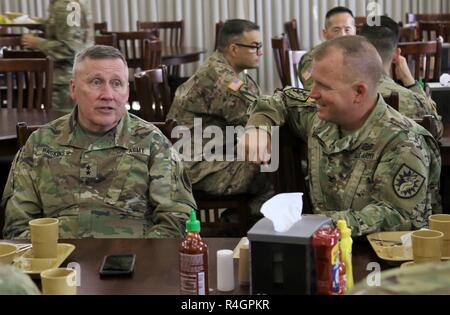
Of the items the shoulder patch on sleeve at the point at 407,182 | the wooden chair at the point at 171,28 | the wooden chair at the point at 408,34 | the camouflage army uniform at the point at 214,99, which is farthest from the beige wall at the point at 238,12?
the shoulder patch on sleeve at the point at 407,182

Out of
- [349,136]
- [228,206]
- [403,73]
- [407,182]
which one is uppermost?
[403,73]

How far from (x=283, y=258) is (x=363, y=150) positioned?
0.88 m

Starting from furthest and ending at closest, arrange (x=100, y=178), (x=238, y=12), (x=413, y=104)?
(x=238, y=12), (x=413, y=104), (x=100, y=178)

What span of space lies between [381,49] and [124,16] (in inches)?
207

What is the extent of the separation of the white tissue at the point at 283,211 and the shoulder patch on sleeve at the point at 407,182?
0.68 m

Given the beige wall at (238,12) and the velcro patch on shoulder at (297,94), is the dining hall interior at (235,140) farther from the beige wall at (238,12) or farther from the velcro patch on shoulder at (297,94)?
the velcro patch on shoulder at (297,94)

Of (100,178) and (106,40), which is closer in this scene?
(100,178)

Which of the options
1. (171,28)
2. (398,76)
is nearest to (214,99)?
(398,76)

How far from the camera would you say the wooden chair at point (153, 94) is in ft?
11.3

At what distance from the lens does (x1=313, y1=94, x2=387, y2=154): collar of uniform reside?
232 cm

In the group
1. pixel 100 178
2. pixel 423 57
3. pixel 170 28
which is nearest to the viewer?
pixel 100 178

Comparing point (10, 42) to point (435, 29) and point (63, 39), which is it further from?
point (435, 29)

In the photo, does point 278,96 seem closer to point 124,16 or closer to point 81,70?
point 81,70

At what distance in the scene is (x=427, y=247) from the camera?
175cm
